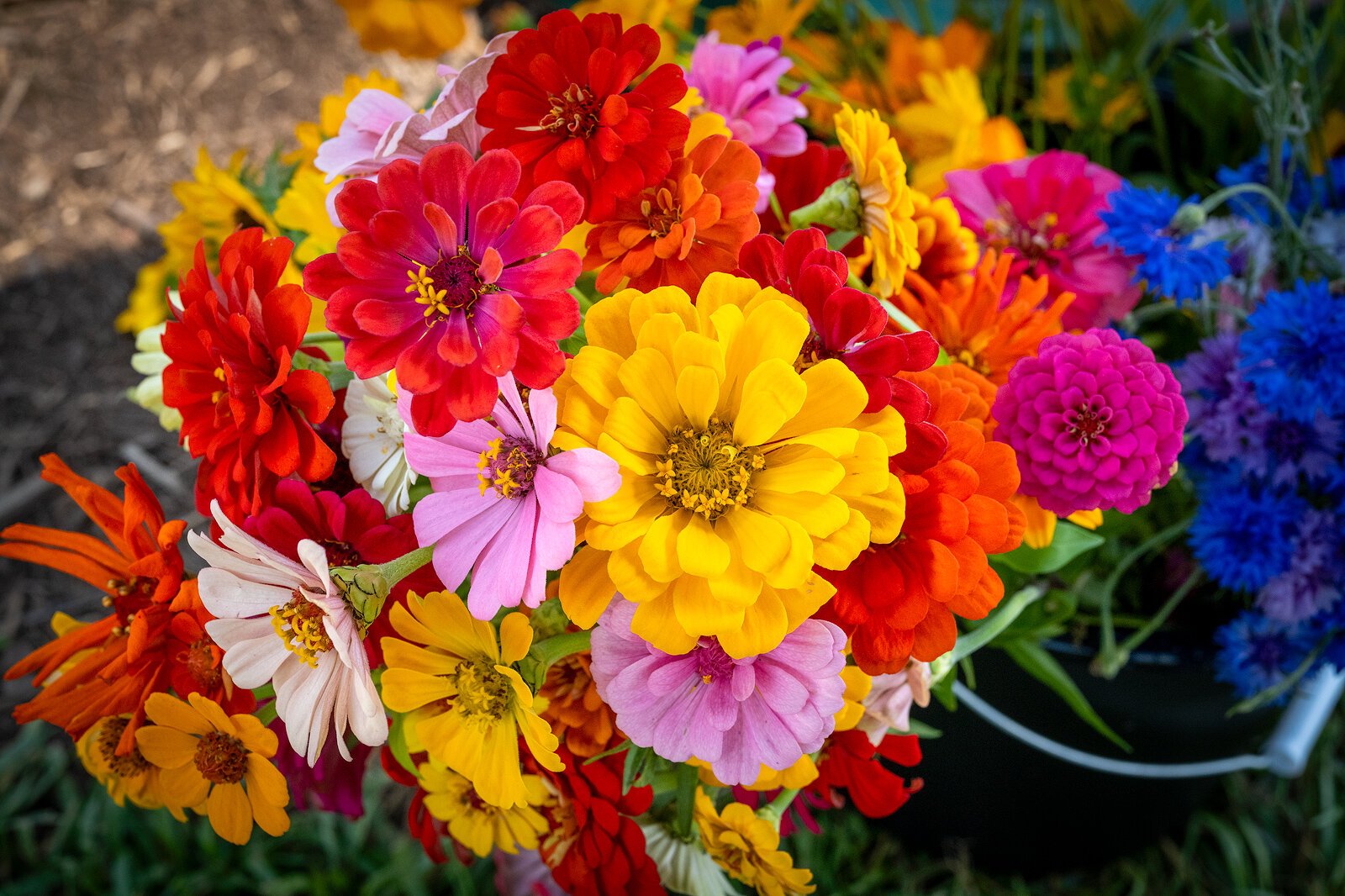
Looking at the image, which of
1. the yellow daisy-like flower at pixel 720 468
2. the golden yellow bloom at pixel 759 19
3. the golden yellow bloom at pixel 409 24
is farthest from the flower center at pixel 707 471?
the golden yellow bloom at pixel 409 24

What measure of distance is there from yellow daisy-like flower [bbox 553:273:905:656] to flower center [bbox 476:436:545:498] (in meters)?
0.02

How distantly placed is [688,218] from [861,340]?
94 millimetres

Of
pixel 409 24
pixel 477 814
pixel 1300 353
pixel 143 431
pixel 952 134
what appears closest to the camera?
pixel 477 814

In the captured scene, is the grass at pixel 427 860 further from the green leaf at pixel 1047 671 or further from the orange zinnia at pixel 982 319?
the orange zinnia at pixel 982 319

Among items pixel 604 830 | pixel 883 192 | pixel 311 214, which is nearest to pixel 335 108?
pixel 311 214

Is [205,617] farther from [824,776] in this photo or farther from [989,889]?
[989,889]

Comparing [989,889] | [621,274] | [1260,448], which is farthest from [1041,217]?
[989,889]

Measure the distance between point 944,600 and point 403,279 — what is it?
0.26 metres

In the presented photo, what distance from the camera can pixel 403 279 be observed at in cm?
41

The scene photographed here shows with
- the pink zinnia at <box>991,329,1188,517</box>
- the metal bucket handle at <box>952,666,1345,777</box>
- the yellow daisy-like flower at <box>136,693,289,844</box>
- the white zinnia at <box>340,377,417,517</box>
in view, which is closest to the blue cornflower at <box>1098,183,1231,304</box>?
the pink zinnia at <box>991,329,1188,517</box>

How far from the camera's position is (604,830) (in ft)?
1.60

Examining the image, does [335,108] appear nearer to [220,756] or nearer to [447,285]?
[447,285]

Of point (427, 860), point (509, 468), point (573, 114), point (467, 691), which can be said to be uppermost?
point (573, 114)

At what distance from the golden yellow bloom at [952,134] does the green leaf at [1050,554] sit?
0.27 m
